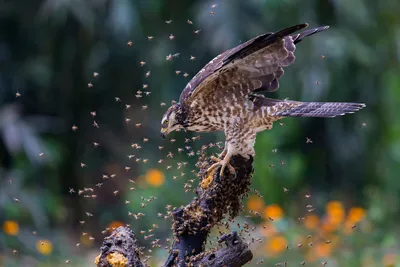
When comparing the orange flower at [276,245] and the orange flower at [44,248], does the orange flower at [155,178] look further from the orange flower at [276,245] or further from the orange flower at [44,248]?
the orange flower at [276,245]

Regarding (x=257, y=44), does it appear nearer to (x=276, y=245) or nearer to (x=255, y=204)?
(x=276, y=245)

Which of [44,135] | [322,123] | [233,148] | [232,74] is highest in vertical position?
[44,135]

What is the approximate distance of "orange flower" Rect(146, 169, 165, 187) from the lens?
20.0 ft

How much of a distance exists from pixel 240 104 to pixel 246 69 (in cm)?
14

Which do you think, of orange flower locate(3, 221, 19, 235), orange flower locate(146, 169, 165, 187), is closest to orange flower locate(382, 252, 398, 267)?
orange flower locate(146, 169, 165, 187)

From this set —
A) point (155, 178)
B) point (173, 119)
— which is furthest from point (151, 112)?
point (173, 119)

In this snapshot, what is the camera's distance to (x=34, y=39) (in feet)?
23.2

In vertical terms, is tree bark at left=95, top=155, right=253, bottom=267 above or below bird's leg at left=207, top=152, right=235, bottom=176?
below

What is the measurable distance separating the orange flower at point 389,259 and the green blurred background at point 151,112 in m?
1.11

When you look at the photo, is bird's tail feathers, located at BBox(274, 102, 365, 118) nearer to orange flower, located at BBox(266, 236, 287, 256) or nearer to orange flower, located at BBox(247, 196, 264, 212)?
orange flower, located at BBox(266, 236, 287, 256)

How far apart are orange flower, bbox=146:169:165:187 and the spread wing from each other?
351cm

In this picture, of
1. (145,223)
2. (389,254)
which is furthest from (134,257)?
(145,223)

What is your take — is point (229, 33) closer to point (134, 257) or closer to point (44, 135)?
point (44, 135)

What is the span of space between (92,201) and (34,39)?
182 centimetres
